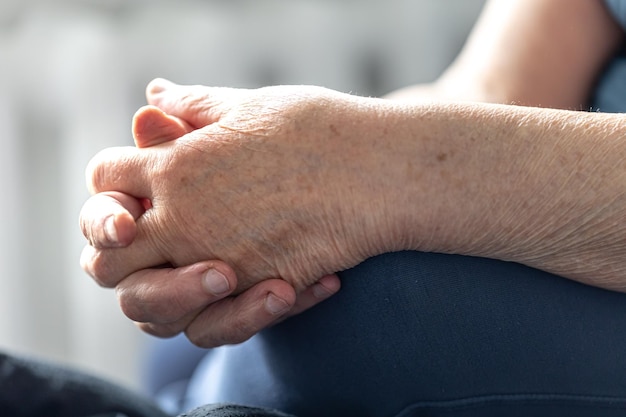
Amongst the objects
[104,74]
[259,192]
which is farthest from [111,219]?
[104,74]

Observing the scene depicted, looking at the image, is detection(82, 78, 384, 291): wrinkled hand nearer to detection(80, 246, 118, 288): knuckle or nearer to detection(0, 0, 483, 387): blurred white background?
detection(80, 246, 118, 288): knuckle

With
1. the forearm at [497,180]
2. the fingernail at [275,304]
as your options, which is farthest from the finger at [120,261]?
the forearm at [497,180]

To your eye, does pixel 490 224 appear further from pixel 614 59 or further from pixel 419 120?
pixel 614 59

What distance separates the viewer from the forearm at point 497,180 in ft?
2.02

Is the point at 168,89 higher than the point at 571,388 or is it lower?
higher

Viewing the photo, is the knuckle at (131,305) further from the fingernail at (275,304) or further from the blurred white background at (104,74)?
the blurred white background at (104,74)


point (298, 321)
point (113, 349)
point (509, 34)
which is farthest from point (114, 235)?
point (113, 349)

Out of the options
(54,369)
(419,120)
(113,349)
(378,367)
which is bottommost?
(113,349)

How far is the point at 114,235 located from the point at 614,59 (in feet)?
2.17

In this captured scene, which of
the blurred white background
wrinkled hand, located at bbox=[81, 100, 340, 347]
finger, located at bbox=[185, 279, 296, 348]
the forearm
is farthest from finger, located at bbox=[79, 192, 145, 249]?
the blurred white background

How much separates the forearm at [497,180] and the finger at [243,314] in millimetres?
108

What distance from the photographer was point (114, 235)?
2.16 ft

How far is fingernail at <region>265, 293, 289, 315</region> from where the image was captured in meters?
0.66

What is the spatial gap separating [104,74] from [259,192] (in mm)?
1401
